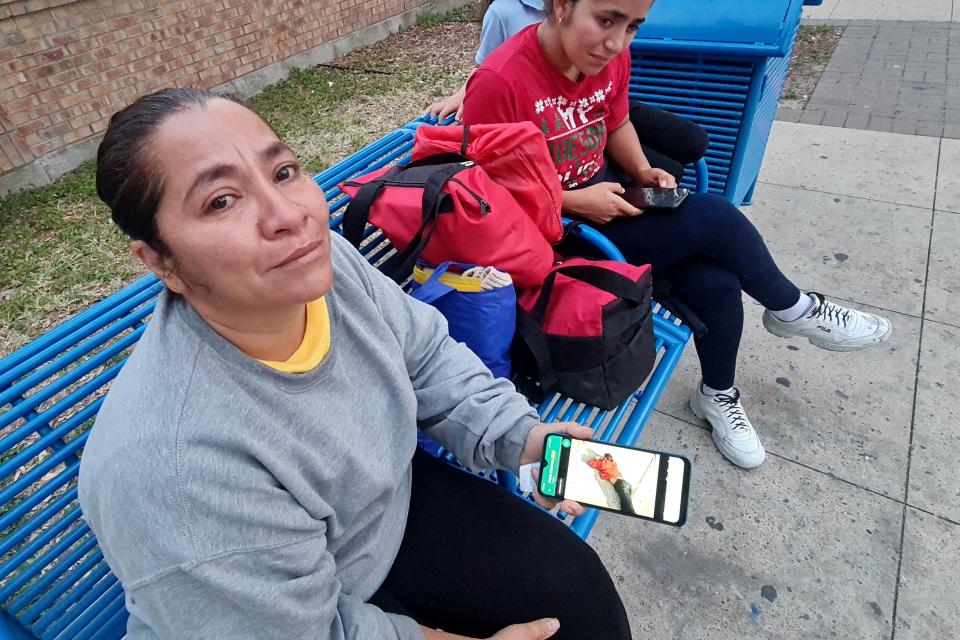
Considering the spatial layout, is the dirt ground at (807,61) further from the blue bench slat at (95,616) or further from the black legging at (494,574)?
the blue bench slat at (95,616)

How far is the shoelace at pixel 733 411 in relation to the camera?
2223mm

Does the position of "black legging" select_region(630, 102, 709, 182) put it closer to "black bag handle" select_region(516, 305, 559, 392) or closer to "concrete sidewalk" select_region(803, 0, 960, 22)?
"black bag handle" select_region(516, 305, 559, 392)

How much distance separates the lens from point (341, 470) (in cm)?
114

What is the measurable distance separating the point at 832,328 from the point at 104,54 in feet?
17.9

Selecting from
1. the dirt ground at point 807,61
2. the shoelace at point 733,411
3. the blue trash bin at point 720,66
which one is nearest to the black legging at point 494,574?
the shoelace at point 733,411

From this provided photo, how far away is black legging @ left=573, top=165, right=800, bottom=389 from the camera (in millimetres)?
1984

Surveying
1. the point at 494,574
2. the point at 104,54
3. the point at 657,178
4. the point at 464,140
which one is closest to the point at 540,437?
the point at 494,574

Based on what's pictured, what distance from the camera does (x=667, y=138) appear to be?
7.93 ft

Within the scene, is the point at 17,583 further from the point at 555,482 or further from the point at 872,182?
the point at 872,182

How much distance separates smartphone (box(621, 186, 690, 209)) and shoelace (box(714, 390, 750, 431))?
0.78m

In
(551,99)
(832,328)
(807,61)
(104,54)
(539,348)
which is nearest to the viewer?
(539,348)

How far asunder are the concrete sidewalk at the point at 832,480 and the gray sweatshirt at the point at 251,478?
113 centimetres

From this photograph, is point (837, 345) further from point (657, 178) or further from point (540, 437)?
point (540, 437)

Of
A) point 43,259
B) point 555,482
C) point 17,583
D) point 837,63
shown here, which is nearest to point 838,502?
point 555,482
